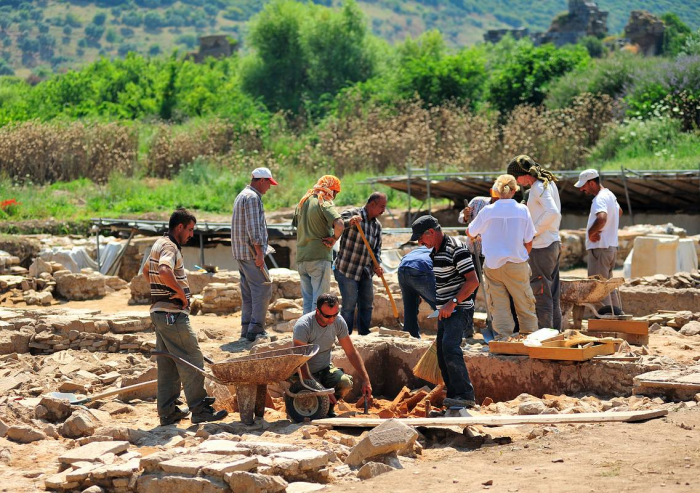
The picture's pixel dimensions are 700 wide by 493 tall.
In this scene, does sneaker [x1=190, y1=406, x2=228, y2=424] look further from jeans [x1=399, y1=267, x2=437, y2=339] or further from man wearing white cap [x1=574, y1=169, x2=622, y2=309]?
man wearing white cap [x1=574, y1=169, x2=622, y2=309]

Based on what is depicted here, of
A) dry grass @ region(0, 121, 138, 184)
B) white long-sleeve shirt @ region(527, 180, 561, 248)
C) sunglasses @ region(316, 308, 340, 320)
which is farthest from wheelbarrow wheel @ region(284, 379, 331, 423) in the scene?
dry grass @ region(0, 121, 138, 184)

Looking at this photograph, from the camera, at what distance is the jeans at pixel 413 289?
930 cm

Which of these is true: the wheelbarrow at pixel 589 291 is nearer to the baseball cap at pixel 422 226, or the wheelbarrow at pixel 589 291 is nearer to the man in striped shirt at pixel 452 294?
the man in striped shirt at pixel 452 294

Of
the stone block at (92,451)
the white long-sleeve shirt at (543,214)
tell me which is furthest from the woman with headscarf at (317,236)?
the stone block at (92,451)

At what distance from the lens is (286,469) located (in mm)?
5844

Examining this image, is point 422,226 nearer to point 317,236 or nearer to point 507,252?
point 507,252

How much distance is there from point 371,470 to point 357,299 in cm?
409

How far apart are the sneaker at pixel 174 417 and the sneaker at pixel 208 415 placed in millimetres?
112

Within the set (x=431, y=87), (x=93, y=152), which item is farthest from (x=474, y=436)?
(x=431, y=87)

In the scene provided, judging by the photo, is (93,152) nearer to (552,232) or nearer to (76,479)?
(552,232)

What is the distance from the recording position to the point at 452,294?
735cm

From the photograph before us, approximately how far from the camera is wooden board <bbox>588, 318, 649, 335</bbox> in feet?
29.3

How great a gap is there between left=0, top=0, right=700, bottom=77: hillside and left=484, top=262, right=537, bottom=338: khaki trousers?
6708 cm

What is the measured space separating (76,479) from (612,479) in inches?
123
